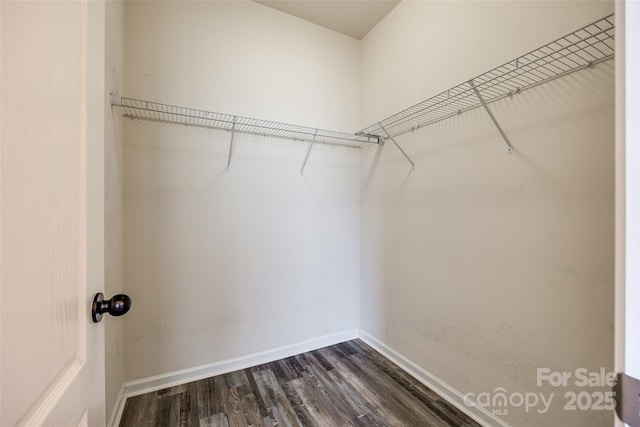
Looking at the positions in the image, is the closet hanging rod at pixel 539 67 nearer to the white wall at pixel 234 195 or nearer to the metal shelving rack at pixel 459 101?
the metal shelving rack at pixel 459 101

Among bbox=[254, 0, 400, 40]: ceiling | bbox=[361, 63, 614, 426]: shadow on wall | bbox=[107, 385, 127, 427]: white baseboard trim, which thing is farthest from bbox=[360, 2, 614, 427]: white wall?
bbox=[107, 385, 127, 427]: white baseboard trim

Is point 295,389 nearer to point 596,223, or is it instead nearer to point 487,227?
point 487,227

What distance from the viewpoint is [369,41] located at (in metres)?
2.41

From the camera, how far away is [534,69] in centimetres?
123

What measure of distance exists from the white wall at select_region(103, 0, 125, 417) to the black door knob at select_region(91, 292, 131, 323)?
32.5 inches

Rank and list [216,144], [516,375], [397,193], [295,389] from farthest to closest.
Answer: [397,193]
[216,144]
[295,389]
[516,375]

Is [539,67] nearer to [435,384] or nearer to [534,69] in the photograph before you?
[534,69]

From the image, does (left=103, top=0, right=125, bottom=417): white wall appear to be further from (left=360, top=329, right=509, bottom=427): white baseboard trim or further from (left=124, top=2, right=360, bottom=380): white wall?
(left=360, top=329, right=509, bottom=427): white baseboard trim

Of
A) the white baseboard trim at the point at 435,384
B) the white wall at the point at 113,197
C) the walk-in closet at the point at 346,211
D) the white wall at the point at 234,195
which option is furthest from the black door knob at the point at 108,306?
the white baseboard trim at the point at 435,384

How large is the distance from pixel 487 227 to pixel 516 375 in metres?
0.77

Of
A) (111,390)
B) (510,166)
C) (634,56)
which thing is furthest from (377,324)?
(634,56)

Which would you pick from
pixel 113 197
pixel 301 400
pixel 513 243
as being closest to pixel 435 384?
pixel 301 400

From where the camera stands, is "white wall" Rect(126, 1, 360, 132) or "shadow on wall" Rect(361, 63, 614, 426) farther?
"white wall" Rect(126, 1, 360, 132)

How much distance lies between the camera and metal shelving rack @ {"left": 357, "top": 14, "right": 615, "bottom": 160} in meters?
1.05
